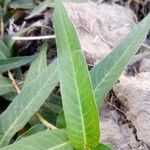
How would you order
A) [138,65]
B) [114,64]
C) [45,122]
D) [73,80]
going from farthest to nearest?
1. [138,65]
2. [45,122]
3. [114,64]
4. [73,80]

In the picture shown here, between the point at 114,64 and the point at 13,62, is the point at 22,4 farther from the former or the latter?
the point at 114,64

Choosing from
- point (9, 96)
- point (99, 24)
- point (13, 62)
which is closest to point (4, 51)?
point (13, 62)

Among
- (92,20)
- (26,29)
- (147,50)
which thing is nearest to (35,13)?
(26,29)

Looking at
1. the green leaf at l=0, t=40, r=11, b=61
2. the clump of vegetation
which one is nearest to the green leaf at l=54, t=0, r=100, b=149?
the clump of vegetation

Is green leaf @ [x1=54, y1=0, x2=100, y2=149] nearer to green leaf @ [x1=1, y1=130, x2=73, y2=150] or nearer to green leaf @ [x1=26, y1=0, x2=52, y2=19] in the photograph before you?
green leaf @ [x1=1, y1=130, x2=73, y2=150]

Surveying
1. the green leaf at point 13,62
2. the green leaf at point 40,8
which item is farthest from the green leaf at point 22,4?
the green leaf at point 13,62

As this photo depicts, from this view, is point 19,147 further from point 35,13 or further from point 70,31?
point 35,13
